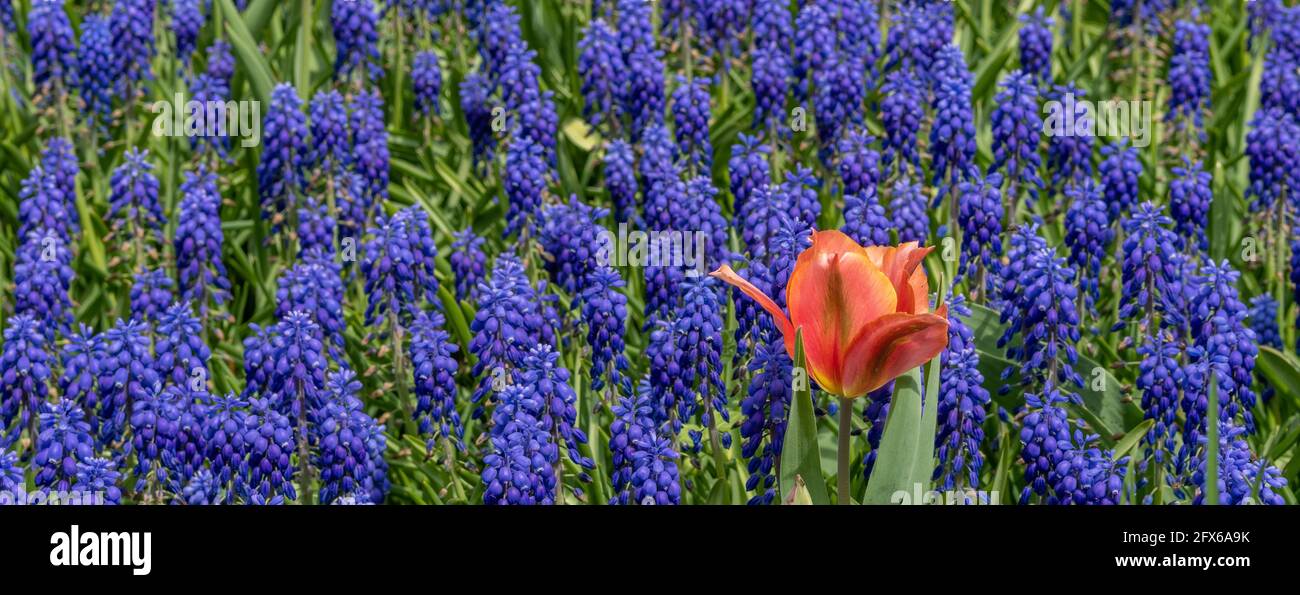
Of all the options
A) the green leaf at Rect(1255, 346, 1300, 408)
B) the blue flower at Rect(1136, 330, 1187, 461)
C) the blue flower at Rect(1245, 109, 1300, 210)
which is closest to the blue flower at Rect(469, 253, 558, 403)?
the blue flower at Rect(1136, 330, 1187, 461)

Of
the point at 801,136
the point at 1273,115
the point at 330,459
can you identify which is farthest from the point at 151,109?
the point at 1273,115

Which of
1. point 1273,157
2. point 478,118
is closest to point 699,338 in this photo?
point 478,118

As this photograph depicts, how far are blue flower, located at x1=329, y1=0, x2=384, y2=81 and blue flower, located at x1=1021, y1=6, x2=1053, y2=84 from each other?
2835 mm

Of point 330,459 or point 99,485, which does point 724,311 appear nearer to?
point 330,459

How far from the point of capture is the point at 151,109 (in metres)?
8.12

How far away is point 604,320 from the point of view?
213 inches

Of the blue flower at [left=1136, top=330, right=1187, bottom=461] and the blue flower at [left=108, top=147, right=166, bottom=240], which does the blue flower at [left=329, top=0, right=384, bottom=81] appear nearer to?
the blue flower at [left=108, top=147, right=166, bottom=240]

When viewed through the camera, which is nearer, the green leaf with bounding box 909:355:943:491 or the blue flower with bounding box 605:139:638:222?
the green leaf with bounding box 909:355:943:491

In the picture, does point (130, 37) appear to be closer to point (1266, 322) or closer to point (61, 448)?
point (61, 448)

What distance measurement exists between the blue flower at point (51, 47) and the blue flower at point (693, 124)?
9.24 ft

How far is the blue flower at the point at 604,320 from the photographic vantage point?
5410 mm

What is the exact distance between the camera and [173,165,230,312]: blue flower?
247 inches
